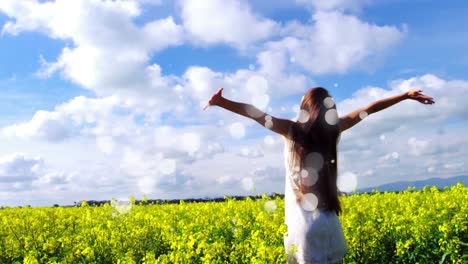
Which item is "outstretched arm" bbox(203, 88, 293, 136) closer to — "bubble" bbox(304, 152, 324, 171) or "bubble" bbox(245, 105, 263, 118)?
"bubble" bbox(245, 105, 263, 118)

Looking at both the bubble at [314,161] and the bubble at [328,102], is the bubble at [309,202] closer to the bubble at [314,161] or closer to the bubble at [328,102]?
the bubble at [314,161]

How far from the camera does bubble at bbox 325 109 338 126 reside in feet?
14.5

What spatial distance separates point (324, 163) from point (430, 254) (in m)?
3.18

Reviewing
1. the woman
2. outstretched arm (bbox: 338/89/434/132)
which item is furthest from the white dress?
outstretched arm (bbox: 338/89/434/132)

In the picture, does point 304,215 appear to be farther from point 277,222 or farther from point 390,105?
point 277,222

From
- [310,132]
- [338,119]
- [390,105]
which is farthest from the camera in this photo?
[390,105]

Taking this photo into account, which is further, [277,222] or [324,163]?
[277,222]

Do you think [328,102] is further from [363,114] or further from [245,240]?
[245,240]

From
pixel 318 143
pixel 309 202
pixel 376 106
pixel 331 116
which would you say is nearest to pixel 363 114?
pixel 376 106

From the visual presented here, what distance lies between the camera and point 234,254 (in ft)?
17.4

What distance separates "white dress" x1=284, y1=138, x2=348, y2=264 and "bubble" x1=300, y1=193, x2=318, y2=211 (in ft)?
0.08

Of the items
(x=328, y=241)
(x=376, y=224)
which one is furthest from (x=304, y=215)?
(x=376, y=224)

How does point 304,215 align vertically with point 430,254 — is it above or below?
above

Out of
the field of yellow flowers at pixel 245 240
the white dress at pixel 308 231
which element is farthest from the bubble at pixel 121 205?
the white dress at pixel 308 231
